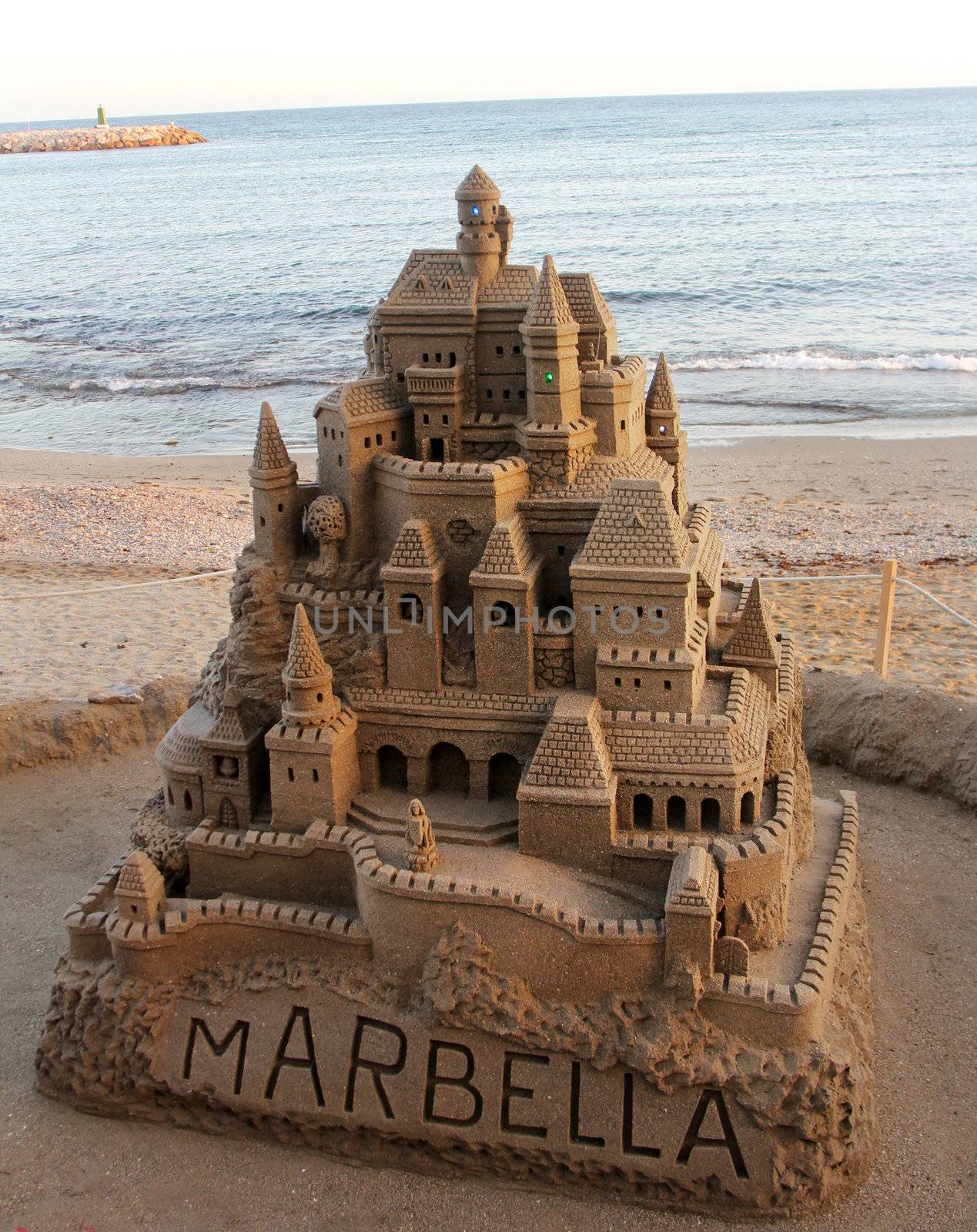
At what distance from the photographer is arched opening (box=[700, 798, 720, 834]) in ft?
45.0

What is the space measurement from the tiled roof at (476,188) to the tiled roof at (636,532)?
421 centimetres

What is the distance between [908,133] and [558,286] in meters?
157

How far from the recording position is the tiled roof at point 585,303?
614 inches

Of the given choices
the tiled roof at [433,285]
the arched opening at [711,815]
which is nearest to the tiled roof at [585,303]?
the tiled roof at [433,285]

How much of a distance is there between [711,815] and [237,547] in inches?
798

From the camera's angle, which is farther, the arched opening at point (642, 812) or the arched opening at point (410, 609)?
the arched opening at point (410, 609)

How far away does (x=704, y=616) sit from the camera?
52.7 feet

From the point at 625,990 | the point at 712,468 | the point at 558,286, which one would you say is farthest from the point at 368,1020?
the point at 712,468

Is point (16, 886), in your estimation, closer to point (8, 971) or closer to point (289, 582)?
point (8, 971)

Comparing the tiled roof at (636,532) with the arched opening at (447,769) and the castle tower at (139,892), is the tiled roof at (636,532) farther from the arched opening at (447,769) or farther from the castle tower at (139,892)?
the castle tower at (139,892)

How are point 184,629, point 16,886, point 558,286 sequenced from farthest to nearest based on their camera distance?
point 184,629 < point 16,886 < point 558,286

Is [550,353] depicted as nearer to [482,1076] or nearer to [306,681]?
[306,681]

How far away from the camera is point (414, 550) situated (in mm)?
14469

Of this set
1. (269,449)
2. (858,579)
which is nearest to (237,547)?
(858,579)
